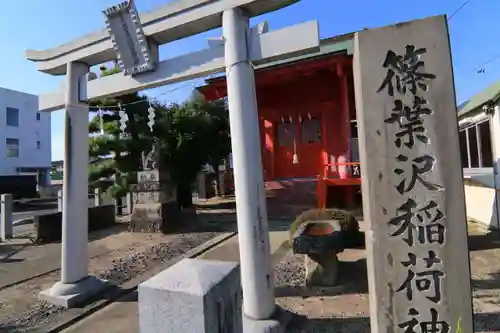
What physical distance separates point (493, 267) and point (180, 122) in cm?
1138

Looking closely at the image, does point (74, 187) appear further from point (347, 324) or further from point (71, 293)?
point (347, 324)

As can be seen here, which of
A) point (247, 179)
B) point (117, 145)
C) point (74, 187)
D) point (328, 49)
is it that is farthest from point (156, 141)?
point (247, 179)

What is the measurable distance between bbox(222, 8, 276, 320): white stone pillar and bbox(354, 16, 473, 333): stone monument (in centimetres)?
132

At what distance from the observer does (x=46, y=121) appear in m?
35.6

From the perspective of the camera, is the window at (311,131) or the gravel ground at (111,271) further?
the window at (311,131)

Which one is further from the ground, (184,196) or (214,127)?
(214,127)

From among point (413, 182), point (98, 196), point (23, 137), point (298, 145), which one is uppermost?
point (23, 137)

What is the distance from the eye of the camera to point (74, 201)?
5.25m

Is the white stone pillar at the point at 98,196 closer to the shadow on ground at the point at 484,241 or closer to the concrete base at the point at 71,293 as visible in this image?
the concrete base at the point at 71,293

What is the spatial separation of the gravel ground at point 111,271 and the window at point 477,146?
284 inches

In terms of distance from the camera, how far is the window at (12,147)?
103 feet

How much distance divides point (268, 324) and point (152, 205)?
A: 7.59 m

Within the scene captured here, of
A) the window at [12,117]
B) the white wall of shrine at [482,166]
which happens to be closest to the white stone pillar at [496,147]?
the white wall of shrine at [482,166]

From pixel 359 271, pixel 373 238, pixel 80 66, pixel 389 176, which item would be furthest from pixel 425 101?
pixel 80 66
